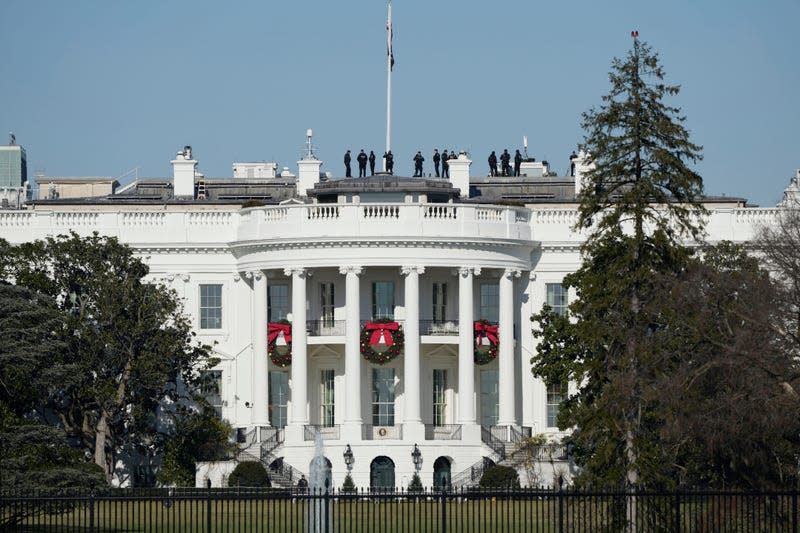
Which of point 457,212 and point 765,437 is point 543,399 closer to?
point 457,212

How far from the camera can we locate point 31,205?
99812mm

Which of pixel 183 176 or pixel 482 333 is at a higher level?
pixel 183 176

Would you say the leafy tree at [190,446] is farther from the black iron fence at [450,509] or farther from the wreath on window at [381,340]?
the black iron fence at [450,509]

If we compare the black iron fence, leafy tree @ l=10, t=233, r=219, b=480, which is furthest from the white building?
the black iron fence

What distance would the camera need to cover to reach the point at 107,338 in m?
83.6

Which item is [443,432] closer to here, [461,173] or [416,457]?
[416,457]

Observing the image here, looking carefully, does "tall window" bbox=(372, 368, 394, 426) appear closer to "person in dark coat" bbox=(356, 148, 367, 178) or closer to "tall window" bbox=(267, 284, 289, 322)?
"tall window" bbox=(267, 284, 289, 322)

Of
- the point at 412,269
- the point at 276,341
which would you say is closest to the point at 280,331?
the point at 276,341

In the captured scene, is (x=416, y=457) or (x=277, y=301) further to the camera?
(x=277, y=301)

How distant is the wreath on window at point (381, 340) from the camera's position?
9019 cm

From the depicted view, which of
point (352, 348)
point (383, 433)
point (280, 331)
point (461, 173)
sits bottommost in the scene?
point (383, 433)

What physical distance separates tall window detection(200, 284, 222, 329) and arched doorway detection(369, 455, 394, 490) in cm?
981

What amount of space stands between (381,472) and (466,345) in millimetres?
6044

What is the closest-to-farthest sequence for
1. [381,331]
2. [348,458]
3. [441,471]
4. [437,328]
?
[348,458] < [441,471] < [381,331] < [437,328]
